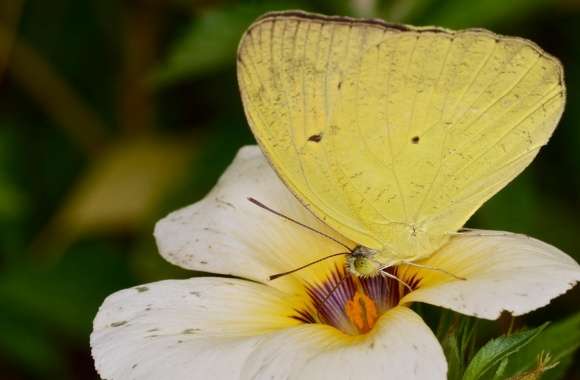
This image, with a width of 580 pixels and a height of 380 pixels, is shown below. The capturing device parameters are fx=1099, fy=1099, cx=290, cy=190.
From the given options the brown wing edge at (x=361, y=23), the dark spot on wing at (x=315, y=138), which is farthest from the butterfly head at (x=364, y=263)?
the brown wing edge at (x=361, y=23)

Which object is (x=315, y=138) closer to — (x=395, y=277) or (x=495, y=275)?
(x=395, y=277)

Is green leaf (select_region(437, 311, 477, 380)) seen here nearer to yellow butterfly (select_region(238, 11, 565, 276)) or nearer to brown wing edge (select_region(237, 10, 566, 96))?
yellow butterfly (select_region(238, 11, 565, 276))

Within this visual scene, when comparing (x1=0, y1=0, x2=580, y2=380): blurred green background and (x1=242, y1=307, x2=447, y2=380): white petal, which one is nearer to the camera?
(x1=242, y1=307, x2=447, y2=380): white petal

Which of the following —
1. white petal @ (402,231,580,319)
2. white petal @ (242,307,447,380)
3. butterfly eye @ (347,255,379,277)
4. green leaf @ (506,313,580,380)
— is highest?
white petal @ (402,231,580,319)

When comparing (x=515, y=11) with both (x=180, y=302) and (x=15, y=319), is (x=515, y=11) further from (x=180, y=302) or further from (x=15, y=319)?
(x=15, y=319)

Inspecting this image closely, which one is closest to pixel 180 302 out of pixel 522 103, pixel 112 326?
pixel 112 326

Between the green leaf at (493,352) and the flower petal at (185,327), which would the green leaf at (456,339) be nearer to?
the green leaf at (493,352)

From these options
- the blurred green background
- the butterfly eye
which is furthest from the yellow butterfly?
the blurred green background
